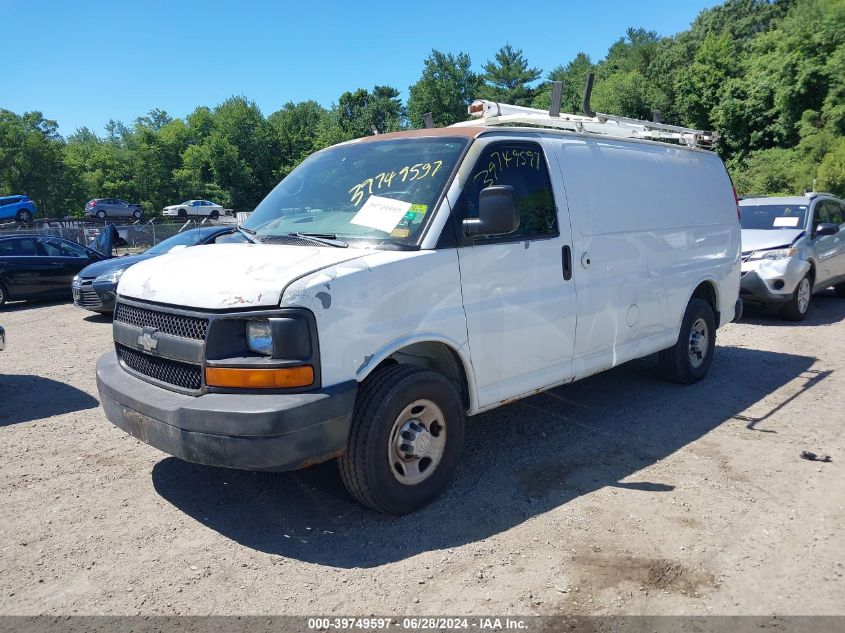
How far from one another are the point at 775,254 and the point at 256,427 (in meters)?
8.96

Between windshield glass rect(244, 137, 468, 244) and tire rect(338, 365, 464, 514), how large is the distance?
848mm

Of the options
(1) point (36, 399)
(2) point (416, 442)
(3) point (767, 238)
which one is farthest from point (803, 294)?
(1) point (36, 399)

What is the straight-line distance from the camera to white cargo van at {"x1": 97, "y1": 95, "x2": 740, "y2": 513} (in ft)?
10.7

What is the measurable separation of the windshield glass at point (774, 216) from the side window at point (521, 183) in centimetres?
703

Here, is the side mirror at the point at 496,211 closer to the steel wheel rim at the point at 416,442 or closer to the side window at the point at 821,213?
the steel wheel rim at the point at 416,442

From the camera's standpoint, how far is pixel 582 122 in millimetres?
5559

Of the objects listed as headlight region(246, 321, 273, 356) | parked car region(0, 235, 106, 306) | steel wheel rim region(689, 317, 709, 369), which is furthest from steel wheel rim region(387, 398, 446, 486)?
parked car region(0, 235, 106, 306)

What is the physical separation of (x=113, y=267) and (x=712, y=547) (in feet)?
36.1

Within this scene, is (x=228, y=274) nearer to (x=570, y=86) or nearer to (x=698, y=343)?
(x=698, y=343)

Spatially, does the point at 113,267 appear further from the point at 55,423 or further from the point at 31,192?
the point at 31,192

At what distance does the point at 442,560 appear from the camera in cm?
333

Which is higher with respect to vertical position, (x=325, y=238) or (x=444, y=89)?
(x=444, y=89)

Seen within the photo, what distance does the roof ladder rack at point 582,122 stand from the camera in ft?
17.6

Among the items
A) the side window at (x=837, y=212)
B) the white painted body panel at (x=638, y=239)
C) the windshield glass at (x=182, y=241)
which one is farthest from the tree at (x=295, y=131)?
the white painted body panel at (x=638, y=239)
